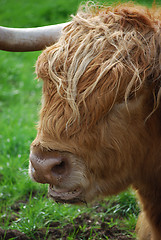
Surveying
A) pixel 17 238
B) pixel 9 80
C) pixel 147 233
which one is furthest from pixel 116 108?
pixel 9 80

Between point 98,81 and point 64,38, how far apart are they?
523 millimetres

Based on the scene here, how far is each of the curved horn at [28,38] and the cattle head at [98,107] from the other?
633 mm

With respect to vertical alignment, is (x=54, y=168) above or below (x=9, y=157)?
above

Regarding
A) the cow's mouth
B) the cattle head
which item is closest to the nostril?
the cattle head

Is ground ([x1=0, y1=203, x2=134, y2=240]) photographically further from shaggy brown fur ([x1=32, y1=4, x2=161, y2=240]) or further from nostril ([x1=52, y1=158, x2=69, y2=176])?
nostril ([x1=52, y1=158, x2=69, y2=176])

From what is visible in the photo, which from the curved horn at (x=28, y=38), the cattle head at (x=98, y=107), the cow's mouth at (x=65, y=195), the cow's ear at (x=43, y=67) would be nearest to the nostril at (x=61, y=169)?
the cattle head at (x=98, y=107)

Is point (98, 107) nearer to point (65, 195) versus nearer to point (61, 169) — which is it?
point (61, 169)

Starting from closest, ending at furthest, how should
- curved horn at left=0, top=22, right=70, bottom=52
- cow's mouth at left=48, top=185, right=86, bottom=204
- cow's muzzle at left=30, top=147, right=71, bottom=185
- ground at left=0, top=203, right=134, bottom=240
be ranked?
1. cow's muzzle at left=30, top=147, right=71, bottom=185
2. cow's mouth at left=48, top=185, right=86, bottom=204
3. curved horn at left=0, top=22, right=70, bottom=52
4. ground at left=0, top=203, right=134, bottom=240

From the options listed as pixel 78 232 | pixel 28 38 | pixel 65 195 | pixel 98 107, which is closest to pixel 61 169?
pixel 65 195

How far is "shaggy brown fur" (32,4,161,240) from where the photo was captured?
2.64 metres

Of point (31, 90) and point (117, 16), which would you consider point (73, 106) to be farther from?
point (31, 90)

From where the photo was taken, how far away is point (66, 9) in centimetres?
1131

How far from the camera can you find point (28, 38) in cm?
342

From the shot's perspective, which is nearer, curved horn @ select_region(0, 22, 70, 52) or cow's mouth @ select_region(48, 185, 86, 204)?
cow's mouth @ select_region(48, 185, 86, 204)
